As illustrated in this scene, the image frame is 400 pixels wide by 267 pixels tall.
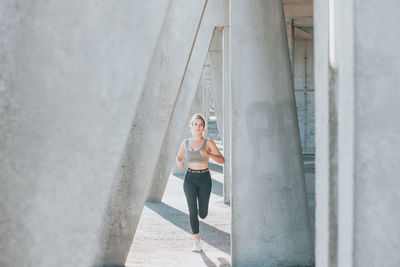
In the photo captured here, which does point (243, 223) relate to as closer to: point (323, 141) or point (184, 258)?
point (184, 258)

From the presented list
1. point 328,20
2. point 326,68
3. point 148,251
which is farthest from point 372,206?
point 148,251

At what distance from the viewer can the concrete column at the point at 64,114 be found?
2582 mm

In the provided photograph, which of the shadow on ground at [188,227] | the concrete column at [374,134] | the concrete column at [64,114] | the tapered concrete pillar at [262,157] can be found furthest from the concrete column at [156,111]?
the shadow on ground at [188,227]

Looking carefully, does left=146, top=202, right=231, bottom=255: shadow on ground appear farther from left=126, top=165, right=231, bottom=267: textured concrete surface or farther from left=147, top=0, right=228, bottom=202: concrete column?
left=147, top=0, right=228, bottom=202: concrete column

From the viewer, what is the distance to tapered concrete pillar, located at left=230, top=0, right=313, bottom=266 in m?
6.16

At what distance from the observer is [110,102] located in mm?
2730

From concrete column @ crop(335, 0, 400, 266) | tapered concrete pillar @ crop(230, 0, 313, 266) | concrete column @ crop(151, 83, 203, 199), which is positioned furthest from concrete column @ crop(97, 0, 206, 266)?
concrete column @ crop(151, 83, 203, 199)

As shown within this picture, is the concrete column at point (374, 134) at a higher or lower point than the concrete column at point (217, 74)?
lower

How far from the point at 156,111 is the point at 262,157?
217 centimetres

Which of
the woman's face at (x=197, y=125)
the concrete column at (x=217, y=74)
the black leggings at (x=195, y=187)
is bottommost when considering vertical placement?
the black leggings at (x=195, y=187)

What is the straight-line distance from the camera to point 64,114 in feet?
8.75

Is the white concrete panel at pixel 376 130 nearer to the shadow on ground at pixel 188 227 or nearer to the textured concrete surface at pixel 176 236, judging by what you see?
the textured concrete surface at pixel 176 236

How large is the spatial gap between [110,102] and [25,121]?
47cm

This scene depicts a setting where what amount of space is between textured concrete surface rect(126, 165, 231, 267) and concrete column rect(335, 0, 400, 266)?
4.02m
